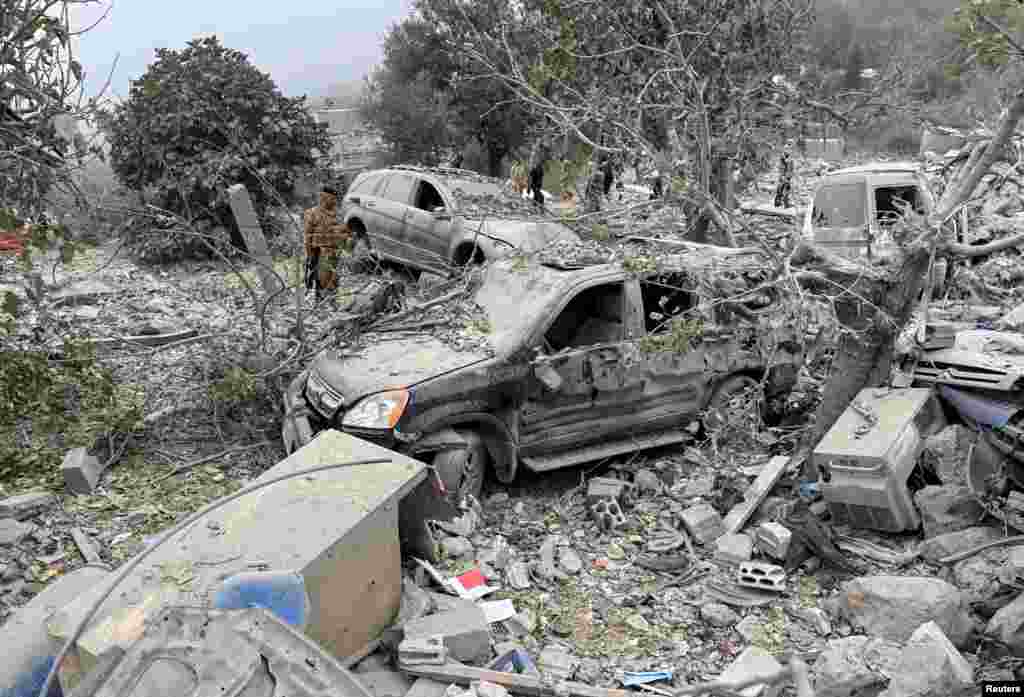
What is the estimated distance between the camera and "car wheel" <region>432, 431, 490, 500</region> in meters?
5.63

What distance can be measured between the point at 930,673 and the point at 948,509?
5.46 ft

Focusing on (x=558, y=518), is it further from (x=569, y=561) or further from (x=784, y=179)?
(x=784, y=179)

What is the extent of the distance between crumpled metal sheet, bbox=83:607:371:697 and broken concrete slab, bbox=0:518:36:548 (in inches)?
112

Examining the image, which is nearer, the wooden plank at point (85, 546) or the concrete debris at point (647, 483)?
the wooden plank at point (85, 546)

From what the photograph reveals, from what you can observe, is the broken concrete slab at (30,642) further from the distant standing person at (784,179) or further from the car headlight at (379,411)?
the distant standing person at (784,179)

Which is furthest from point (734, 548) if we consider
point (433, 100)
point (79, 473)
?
point (433, 100)

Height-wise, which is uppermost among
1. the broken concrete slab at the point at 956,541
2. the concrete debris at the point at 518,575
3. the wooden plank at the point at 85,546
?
the wooden plank at the point at 85,546

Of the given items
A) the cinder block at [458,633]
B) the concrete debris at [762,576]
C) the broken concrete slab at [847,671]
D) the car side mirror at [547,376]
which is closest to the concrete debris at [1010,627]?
the broken concrete slab at [847,671]

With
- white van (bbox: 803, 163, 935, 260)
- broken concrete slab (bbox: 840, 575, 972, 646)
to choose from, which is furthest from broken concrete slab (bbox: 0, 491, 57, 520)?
white van (bbox: 803, 163, 935, 260)

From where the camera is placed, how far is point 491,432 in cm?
591

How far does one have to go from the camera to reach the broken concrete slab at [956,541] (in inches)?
195

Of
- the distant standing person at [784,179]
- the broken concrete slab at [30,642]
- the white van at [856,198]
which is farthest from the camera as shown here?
the distant standing person at [784,179]

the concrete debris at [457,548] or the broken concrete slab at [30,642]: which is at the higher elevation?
the broken concrete slab at [30,642]

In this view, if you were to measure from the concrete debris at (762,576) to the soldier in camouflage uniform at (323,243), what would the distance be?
15.4ft
